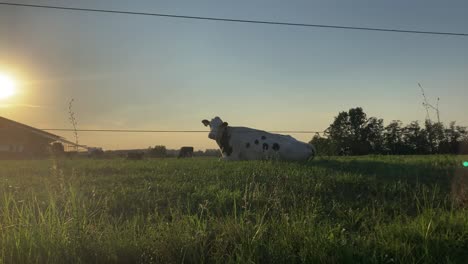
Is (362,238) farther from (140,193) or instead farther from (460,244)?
(140,193)

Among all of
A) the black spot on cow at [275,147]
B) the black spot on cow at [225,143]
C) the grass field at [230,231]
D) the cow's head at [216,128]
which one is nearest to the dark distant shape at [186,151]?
the cow's head at [216,128]

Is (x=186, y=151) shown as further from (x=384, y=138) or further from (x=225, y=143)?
(x=384, y=138)

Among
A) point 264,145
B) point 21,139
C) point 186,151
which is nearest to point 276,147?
point 264,145

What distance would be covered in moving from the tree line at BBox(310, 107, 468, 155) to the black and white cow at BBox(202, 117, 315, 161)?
3316mm

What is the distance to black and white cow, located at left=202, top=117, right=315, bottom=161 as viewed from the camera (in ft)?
56.5

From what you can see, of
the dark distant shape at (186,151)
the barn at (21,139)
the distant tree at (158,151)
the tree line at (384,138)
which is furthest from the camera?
the barn at (21,139)

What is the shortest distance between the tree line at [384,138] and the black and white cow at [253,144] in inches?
131

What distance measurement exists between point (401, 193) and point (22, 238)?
570 centimetres

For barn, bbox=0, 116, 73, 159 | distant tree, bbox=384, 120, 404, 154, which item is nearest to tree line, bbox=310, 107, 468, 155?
distant tree, bbox=384, 120, 404, 154

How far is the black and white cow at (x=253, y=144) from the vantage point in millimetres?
17234

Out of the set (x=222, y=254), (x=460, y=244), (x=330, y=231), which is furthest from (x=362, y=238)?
(x=222, y=254)

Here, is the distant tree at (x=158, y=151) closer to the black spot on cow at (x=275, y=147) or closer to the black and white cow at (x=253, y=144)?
the black and white cow at (x=253, y=144)

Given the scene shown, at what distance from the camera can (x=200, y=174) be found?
33.1 ft

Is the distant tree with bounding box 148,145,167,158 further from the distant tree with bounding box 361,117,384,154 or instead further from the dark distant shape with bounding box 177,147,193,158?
the distant tree with bounding box 361,117,384,154
